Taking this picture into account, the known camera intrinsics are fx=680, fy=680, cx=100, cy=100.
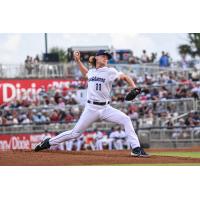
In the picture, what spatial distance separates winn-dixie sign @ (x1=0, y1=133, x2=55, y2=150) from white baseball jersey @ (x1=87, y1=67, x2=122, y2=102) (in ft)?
36.5

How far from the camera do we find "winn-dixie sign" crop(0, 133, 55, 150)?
23.3m

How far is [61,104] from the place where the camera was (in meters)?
25.1

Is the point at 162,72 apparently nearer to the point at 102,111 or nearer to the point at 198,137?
the point at 198,137

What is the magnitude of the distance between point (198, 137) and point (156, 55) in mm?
8271

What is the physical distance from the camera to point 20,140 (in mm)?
23422

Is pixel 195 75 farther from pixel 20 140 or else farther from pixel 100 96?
pixel 100 96

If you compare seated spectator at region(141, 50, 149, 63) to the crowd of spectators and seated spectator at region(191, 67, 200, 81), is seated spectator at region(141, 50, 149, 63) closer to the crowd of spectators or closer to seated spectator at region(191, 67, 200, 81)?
the crowd of spectators

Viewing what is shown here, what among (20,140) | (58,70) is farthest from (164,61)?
(20,140)

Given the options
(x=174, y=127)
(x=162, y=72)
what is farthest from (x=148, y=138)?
(x=162, y=72)

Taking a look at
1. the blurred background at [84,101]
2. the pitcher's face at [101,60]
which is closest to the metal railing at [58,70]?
the blurred background at [84,101]

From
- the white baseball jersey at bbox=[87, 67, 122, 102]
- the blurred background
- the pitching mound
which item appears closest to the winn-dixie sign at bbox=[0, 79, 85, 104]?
the blurred background

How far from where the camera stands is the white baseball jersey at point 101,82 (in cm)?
1230

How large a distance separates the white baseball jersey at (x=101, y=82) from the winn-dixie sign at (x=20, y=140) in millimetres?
11140
